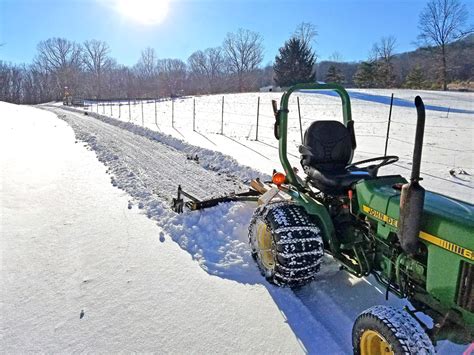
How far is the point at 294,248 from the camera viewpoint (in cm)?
279

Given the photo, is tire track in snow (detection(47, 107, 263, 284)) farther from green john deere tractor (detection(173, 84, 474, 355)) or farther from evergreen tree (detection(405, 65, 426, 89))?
evergreen tree (detection(405, 65, 426, 89))

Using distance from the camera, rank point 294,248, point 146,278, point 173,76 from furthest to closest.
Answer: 1. point 173,76
2. point 146,278
3. point 294,248

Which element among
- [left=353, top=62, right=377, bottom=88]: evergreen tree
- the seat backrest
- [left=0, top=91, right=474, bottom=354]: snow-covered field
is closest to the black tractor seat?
the seat backrest

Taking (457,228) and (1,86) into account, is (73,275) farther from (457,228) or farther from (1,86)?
(1,86)

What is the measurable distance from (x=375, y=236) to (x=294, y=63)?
45666 millimetres

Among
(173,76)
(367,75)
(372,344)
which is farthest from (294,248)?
(173,76)

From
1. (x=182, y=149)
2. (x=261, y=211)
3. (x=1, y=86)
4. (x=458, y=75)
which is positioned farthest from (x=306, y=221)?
(x=1, y=86)

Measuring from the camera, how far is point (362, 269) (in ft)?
8.74

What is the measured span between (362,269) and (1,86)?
79.3 metres

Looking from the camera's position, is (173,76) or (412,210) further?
(173,76)

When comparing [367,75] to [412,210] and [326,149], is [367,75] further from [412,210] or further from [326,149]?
[412,210]

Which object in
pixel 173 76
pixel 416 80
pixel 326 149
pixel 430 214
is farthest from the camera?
pixel 173 76

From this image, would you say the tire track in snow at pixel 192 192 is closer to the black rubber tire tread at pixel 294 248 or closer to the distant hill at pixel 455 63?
the black rubber tire tread at pixel 294 248

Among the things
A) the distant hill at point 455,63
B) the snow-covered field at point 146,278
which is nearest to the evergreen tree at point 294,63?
the distant hill at point 455,63
